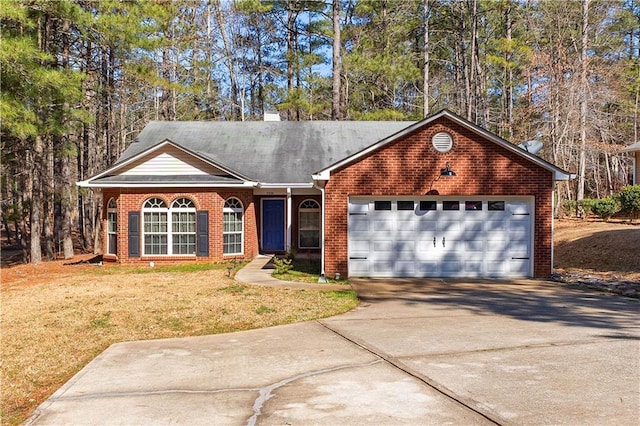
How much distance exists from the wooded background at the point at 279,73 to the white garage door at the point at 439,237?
37.9 ft

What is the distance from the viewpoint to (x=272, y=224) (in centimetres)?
2047

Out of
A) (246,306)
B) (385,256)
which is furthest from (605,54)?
(246,306)

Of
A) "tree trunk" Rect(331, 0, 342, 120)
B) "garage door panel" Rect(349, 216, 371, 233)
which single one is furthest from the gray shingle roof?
"garage door panel" Rect(349, 216, 371, 233)

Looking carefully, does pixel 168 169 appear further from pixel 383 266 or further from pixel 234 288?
pixel 383 266

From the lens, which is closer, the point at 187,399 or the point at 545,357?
the point at 187,399

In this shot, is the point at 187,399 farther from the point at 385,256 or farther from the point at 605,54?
the point at 605,54

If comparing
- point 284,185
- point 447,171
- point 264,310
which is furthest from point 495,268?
point 284,185

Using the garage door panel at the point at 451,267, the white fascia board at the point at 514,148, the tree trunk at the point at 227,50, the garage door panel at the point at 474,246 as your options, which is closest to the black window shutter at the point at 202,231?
the garage door panel at the point at 451,267

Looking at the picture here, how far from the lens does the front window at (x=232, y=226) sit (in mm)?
18172

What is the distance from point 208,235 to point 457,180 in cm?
880

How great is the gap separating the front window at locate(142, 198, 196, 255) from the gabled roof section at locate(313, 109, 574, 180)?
20.7 ft

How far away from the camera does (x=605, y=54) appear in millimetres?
35156

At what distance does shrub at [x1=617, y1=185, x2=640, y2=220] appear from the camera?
70.7 feet

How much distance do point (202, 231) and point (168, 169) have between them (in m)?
2.63
